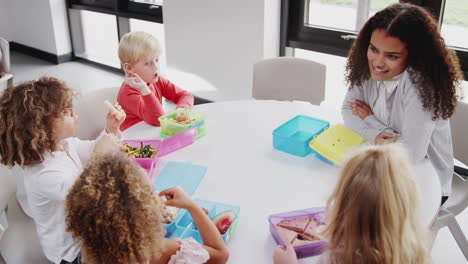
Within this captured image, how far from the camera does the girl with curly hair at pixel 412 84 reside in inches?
65.2

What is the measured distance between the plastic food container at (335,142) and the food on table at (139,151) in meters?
0.60

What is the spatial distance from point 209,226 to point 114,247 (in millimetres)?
291

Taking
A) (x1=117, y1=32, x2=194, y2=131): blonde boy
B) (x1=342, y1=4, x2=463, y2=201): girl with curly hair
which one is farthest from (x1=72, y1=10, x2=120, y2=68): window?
(x1=342, y1=4, x2=463, y2=201): girl with curly hair

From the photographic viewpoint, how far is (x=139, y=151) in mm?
1691

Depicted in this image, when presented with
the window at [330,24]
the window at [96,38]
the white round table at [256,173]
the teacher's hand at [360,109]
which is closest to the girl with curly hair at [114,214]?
the white round table at [256,173]

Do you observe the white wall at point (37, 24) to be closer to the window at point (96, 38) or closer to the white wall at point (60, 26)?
the white wall at point (60, 26)

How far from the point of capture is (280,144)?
5.74 feet

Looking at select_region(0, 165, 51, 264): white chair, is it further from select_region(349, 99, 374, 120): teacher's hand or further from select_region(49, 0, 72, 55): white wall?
select_region(49, 0, 72, 55): white wall

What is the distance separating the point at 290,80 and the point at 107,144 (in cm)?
128

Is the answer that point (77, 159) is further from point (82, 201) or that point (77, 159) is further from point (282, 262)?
point (282, 262)

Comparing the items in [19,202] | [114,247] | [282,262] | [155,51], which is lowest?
[19,202]

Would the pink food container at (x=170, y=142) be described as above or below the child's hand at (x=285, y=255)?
above

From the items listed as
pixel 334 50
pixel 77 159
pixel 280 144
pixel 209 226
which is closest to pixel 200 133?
pixel 280 144

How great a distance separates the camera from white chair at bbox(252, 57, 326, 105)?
2.53 metres
